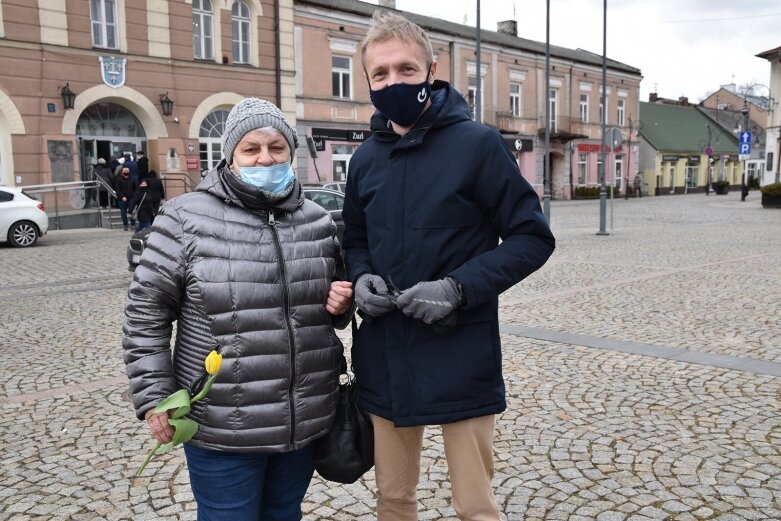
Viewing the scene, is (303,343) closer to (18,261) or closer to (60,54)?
(18,261)

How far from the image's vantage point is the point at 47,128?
68.1 ft

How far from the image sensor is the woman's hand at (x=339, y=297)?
2.30 meters

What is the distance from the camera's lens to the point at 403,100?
222cm

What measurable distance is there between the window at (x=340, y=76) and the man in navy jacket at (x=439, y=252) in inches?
1096

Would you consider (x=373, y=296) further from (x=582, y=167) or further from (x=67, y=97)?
(x=582, y=167)

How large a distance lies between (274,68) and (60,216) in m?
9.90

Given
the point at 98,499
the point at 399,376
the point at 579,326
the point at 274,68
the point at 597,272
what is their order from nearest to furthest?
the point at 399,376 < the point at 98,499 < the point at 579,326 < the point at 597,272 < the point at 274,68

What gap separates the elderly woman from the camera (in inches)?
85.9

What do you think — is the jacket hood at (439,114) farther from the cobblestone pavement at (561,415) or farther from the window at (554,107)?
the window at (554,107)

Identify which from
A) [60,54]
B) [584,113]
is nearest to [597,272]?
[60,54]

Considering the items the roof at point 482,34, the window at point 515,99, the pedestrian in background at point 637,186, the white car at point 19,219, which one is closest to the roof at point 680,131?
the pedestrian in background at point 637,186

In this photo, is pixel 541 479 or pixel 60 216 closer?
pixel 541 479

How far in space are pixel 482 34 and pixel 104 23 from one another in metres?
21.4

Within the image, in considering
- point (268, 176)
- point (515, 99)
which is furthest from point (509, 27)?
point (268, 176)
